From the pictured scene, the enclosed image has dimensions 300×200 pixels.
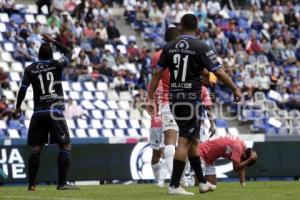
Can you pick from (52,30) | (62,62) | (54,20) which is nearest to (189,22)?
(62,62)

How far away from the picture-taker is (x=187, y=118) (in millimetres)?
12758

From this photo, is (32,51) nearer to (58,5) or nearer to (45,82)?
(58,5)

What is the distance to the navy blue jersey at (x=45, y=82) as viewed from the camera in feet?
48.6

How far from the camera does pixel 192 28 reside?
1291 centimetres

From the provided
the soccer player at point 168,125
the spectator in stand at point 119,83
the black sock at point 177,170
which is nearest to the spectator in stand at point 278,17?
the spectator in stand at point 119,83

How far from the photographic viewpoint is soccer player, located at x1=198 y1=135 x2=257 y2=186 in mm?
15969

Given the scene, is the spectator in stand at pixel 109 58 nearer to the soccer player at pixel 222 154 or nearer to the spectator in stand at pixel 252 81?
the spectator in stand at pixel 252 81

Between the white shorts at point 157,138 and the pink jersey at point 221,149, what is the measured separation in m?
0.68

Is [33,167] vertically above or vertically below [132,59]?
below

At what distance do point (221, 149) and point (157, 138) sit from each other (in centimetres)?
111

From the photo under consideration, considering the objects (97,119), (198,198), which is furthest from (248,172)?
(198,198)

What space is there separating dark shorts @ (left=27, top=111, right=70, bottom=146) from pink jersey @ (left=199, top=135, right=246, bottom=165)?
254 centimetres

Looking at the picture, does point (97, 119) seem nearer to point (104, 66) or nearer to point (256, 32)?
point (104, 66)

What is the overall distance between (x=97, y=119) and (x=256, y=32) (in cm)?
1129
